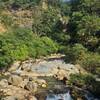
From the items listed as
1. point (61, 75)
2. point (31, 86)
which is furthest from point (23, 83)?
point (61, 75)

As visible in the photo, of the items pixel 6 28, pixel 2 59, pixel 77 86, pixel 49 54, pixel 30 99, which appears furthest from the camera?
pixel 6 28

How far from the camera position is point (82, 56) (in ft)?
171

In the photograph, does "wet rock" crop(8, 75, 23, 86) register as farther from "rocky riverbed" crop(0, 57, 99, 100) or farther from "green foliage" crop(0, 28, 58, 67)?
"green foliage" crop(0, 28, 58, 67)

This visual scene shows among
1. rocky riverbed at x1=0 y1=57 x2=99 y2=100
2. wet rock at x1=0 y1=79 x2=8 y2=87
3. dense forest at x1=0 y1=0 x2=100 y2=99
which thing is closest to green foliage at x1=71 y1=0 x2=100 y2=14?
dense forest at x1=0 y1=0 x2=100 y2=99

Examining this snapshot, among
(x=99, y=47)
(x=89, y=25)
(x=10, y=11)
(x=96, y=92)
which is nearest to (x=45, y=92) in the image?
(x=96, y=92)

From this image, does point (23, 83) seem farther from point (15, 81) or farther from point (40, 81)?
point (40, 81)

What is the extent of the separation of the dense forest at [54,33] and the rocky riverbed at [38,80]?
1.62m

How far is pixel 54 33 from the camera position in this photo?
68.4 m

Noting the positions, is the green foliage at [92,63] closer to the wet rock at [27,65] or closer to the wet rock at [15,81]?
the wet rock at [27,65]

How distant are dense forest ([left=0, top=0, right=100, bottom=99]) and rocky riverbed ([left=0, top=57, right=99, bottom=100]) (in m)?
1.62

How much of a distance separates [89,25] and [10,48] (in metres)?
15.6

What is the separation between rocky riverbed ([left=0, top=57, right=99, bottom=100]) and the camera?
3981 cm

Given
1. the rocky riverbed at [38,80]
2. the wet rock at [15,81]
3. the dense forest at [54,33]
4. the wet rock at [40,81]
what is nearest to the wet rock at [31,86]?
the rocky riverbed at [38,80]

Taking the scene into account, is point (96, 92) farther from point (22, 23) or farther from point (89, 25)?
point (22, 23)
